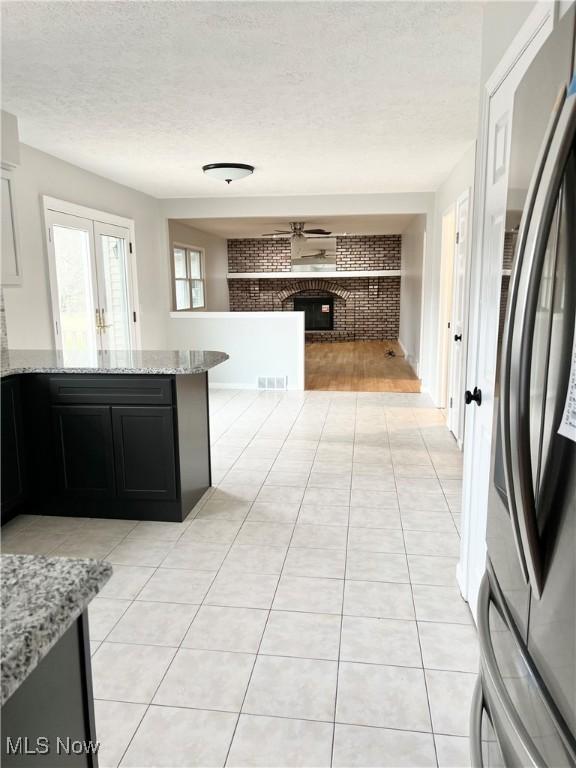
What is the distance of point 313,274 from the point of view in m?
11.2

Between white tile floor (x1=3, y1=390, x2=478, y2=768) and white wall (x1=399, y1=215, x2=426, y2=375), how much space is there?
4.01 m

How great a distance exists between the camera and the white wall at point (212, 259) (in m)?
8.75

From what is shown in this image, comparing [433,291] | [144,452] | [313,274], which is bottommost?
[144,452]

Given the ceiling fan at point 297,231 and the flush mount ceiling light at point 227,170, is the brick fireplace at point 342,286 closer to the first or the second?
the ceiling fan at point 297,231

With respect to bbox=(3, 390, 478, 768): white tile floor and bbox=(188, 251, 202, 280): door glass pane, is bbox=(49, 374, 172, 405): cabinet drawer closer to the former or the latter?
bbox=(3, 390, 478, 768): white tile floor

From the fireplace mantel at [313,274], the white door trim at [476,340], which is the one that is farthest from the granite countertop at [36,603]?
the fireplace mantel at [313,274]

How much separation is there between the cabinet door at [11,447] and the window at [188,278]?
16.9ft

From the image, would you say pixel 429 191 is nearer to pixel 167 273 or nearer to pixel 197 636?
pixel 167 273

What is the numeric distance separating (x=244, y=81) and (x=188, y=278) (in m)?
6.29

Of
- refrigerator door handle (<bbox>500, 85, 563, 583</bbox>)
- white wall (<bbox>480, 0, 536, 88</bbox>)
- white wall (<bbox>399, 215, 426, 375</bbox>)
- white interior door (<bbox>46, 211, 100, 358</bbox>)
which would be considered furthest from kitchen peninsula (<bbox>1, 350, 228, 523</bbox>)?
white wall (<bbox>399, 215, 426, 375</bbox>)

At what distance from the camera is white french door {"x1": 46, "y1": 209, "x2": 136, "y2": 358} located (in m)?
4.61

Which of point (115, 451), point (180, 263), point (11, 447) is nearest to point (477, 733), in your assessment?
point (115, 451)

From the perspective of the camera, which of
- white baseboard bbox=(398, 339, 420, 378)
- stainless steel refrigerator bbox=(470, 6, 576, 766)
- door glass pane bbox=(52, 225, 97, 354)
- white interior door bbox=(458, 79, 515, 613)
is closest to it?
stainless steel refrigerator bbox=(470, 6, 576, 766)

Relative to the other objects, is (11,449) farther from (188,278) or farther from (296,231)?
(296,231)
